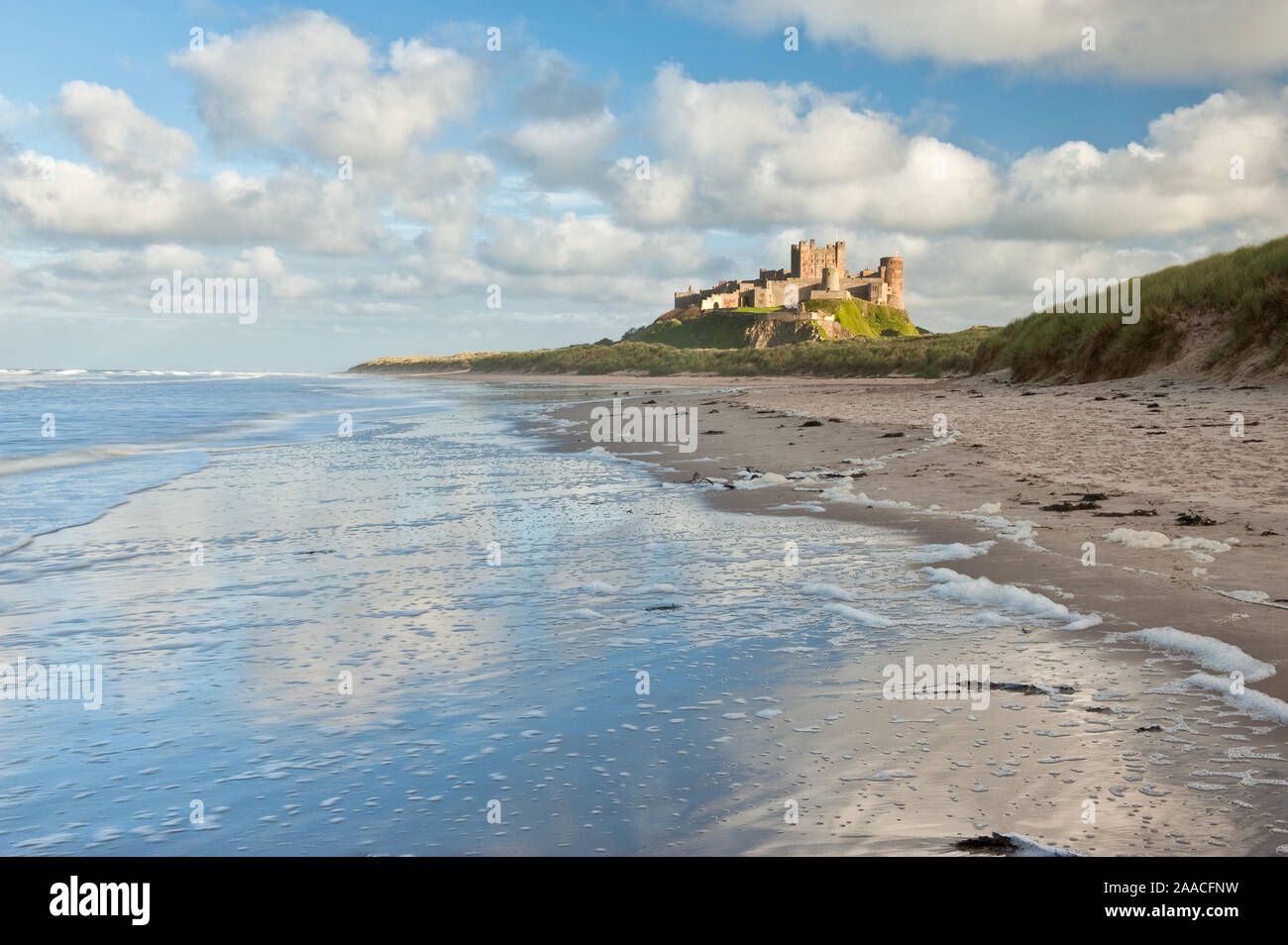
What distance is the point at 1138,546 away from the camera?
257 inches

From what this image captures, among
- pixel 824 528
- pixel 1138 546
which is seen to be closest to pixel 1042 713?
pixel 1138 546

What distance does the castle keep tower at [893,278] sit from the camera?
160m

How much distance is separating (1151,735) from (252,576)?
18.9ft

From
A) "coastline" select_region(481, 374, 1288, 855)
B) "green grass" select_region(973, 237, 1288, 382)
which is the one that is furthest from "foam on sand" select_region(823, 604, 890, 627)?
"green grass" select_region(973, 237, 1288, 382)

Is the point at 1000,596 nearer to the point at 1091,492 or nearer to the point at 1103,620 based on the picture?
the point at 1103,620

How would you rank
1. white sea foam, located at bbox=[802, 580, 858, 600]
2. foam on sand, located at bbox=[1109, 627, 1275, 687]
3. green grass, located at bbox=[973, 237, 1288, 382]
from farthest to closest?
green grass, located at bbox=[973, 237, 1288, 382], white sea foam, located at bbox=[802, 580, 858, 600], foam on sand, located at bbox=[1109, 627, 1275, 687]

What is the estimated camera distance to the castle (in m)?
153

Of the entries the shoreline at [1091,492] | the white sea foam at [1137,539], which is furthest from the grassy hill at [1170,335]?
the white sea foam at [1137,539]

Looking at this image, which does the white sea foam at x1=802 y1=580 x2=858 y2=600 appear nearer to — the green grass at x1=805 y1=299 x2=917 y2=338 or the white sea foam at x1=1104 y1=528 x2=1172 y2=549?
the white sea foam at x1=1104 y1=528 x2=1172 y2=549

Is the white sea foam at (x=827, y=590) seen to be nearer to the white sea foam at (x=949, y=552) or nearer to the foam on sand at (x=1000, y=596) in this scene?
the foam on sand at (x=1000, y=596)

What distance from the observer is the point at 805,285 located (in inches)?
6038

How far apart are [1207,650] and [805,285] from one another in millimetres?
154735
